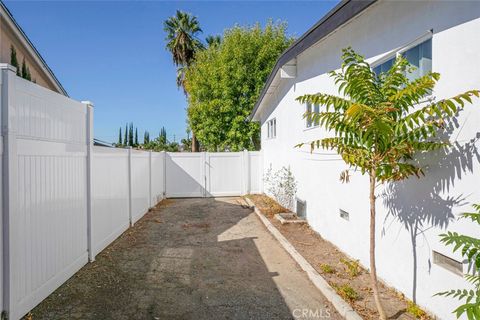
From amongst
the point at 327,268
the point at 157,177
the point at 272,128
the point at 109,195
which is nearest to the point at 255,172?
the point at 272,128

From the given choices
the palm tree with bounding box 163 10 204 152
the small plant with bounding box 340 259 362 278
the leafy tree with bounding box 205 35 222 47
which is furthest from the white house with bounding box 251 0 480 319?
the palm tree with bounding box 163 10 204 152

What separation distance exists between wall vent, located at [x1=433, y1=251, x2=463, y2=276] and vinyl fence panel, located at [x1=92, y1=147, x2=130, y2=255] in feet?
17.4

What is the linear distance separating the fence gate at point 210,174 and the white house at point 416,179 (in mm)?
8212

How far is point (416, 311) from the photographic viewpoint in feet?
11.8

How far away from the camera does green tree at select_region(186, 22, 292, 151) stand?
20109 millimetres

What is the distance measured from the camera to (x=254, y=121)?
19859mm

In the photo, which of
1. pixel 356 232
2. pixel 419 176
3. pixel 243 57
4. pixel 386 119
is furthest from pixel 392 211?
pixel 243 57

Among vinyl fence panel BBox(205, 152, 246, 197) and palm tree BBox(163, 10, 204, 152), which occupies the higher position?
palm tree BBox(163, 10, 204, 152)

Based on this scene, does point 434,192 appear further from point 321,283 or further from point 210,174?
point 210,174

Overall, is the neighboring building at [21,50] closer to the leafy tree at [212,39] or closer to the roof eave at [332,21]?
the roof eave at [332,21]

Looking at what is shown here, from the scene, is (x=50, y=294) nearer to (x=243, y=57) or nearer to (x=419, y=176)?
(x=419, y=176)

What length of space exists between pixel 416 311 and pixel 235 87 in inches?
705

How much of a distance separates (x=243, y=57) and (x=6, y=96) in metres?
18.2

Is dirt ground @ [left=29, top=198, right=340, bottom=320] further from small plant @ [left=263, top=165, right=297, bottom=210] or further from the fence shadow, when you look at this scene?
small plant @ [left=263, top=165, right=297, bottom=210]
